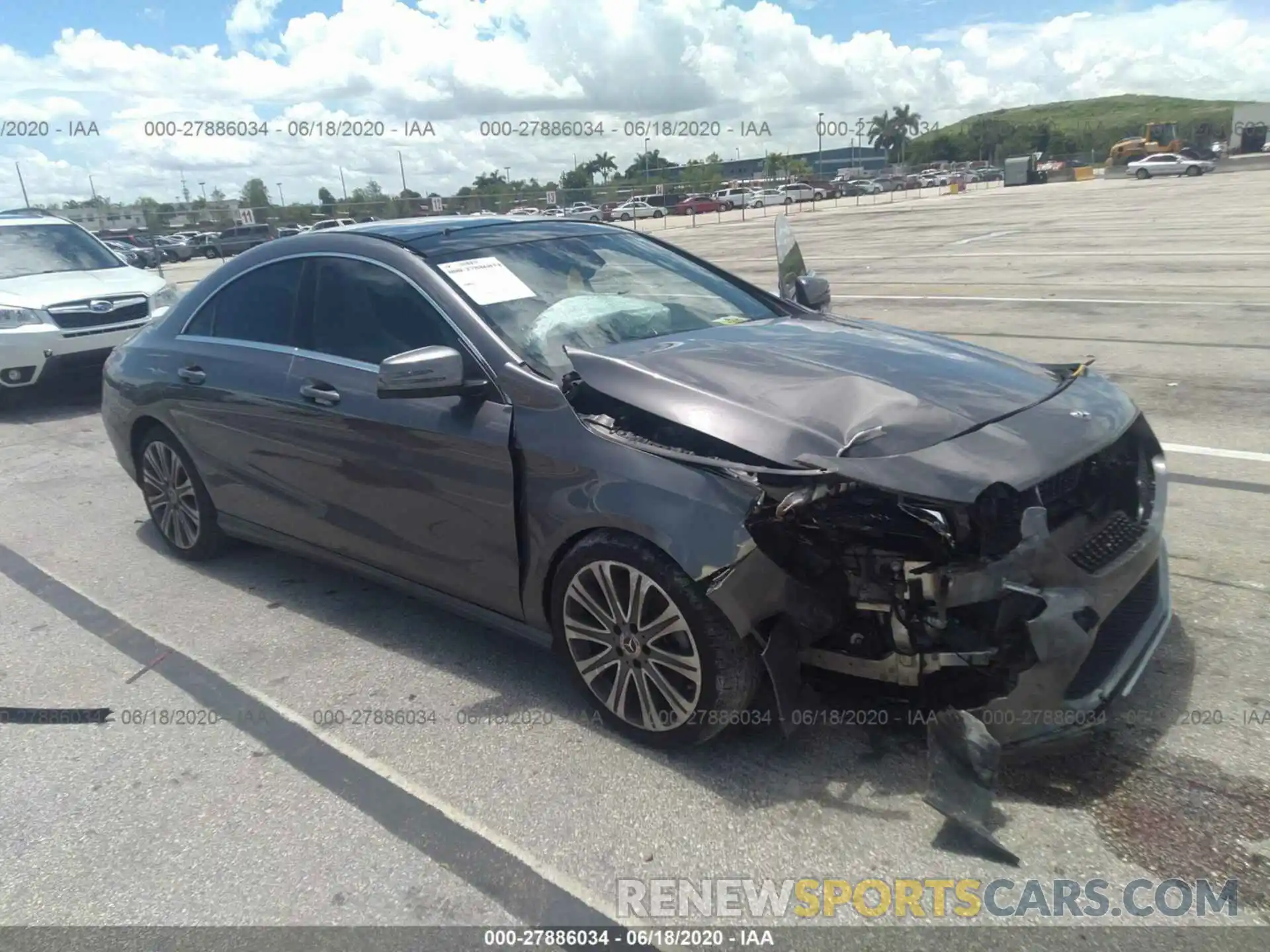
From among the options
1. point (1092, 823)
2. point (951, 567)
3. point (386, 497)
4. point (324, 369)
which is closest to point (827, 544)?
point (951, 567)

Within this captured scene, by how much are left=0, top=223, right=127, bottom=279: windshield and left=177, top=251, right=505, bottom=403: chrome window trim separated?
644 centimetres

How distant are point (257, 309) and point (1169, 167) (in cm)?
6339

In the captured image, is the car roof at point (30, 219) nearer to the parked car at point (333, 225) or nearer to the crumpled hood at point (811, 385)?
the parked car at point (333, 225)

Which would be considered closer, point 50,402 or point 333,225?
point 333,225

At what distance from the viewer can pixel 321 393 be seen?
4.02 metres

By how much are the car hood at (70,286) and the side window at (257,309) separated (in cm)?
532

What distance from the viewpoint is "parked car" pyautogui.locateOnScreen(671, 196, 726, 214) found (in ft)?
180

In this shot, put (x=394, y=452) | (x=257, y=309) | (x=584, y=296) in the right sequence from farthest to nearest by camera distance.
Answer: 1. (x=257, y=309)
2. (x=584, y=296)
3. (x=394, y=452)

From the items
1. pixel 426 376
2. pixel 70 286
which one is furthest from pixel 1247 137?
pixel 426 376

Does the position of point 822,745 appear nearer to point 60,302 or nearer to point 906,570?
point 906,570

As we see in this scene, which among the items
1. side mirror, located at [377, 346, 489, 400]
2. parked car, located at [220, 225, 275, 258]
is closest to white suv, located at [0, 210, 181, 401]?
side mirror, located at [377, 346, 489, 400]

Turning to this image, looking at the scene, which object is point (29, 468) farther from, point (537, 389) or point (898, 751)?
point (898, 751)

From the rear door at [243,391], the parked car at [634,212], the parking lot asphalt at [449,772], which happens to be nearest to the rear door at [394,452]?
the rear door at [243,391]

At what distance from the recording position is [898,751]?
10.0 feet
